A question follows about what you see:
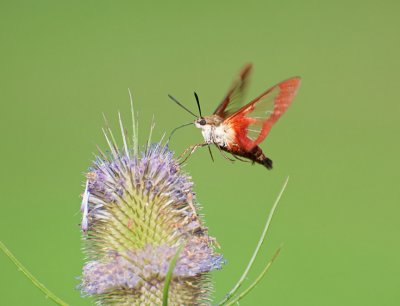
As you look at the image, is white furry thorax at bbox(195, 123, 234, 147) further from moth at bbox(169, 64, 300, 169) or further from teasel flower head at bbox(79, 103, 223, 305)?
teasel flower head at bbox(79, 103, 223, 305)

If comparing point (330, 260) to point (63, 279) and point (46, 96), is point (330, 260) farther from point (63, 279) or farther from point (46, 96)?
point (46, 96)

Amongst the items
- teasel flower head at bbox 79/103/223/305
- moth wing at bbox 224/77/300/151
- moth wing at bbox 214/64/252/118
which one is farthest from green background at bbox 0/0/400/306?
teasel flower head at bbox 79/103/223/305

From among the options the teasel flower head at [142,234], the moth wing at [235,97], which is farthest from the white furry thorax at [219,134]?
the teasel flower head at [142,234]

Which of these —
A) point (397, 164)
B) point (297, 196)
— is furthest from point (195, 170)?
point (397, 164)

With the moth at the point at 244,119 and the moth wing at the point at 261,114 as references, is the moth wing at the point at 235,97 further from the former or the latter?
the moth wing at the point at 261,114

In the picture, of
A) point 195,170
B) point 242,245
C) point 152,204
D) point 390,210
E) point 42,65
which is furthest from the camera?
point 42,65

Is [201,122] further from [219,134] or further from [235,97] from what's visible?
[235,97]
